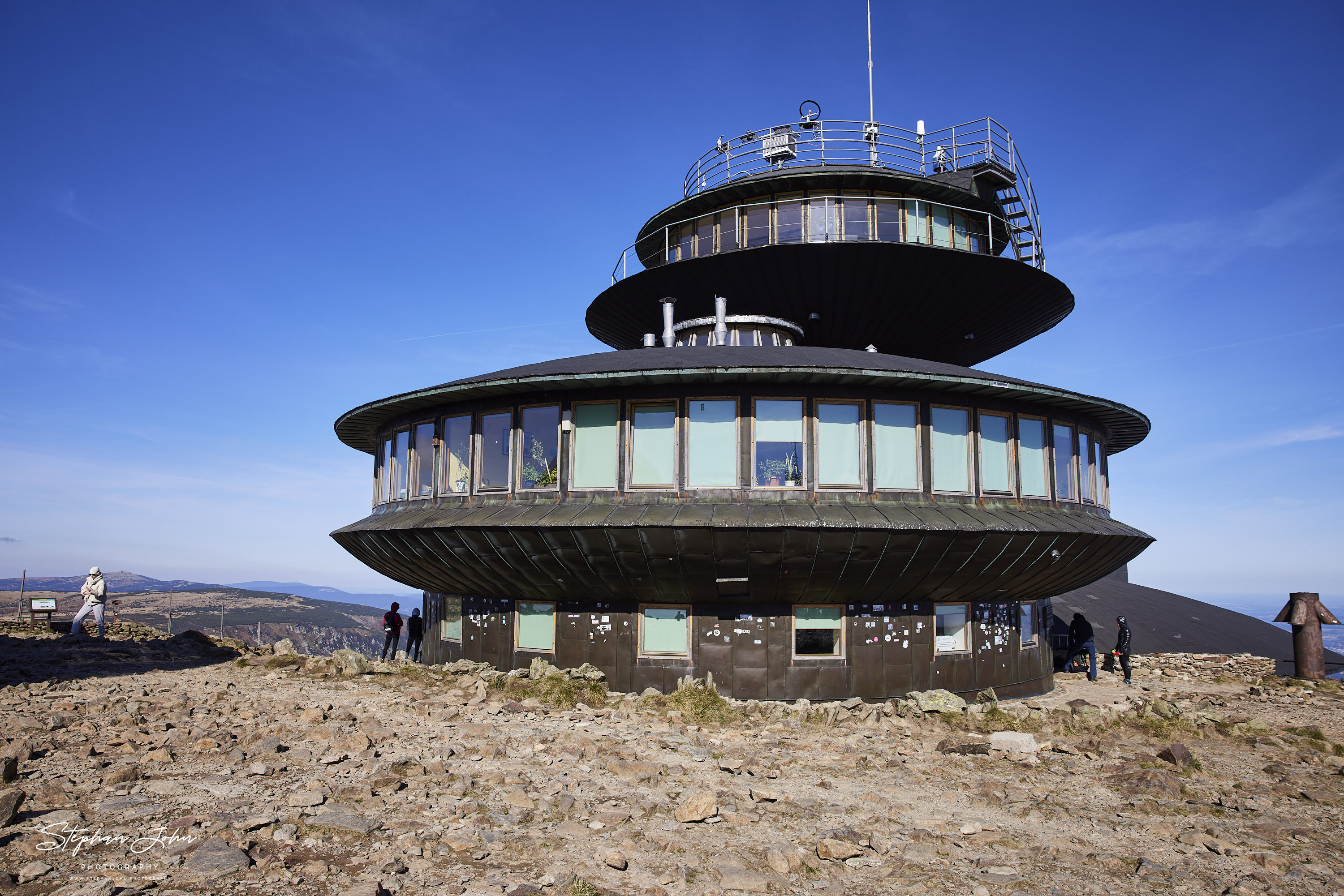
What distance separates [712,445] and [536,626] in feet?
18.5

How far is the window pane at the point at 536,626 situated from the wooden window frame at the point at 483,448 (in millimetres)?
2589

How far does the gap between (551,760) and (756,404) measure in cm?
810

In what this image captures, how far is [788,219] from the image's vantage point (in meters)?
25.2

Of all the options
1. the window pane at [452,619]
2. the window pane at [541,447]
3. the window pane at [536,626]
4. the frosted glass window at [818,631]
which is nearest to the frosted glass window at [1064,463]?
the frosted glass window at [818,631]

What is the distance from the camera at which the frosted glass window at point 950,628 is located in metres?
17.3

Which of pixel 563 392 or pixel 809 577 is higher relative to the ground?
pixel 563 392

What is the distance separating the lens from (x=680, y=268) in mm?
25000

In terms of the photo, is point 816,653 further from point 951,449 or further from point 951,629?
point 951,449

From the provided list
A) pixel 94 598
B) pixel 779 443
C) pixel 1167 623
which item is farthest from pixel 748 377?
pixel 1167 623

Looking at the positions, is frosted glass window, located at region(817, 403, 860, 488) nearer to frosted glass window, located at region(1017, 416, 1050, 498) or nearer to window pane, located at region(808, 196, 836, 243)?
frosted glass window, located at region(1017, 416, 1050, 498)

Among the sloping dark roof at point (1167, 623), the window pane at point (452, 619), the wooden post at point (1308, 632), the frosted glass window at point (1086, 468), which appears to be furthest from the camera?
the sloping dark roof at point (1167, 623)

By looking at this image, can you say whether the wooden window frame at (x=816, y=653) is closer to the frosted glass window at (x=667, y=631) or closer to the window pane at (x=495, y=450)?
the frosted glass window at (x=667, y=631)

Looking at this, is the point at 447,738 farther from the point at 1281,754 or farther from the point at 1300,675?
the point at 1300,675

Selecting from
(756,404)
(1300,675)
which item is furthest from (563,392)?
(1300,675)
